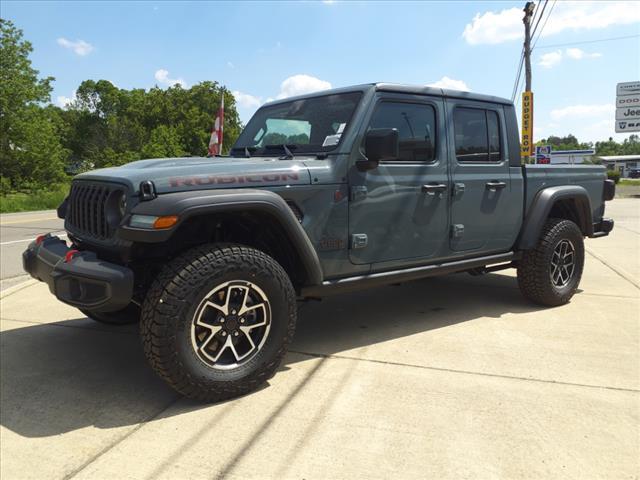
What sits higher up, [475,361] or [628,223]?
[475,361]

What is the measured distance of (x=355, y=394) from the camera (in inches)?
115

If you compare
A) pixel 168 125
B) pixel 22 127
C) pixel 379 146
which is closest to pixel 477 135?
pixel 379 146

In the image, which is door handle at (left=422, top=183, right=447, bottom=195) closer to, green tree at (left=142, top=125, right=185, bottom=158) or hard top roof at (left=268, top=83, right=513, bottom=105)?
hard top roof at (left=268, top=83, right=513, bottom=105)

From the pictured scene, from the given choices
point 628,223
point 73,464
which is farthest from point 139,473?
point 628,223

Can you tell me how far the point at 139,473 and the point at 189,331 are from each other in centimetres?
74

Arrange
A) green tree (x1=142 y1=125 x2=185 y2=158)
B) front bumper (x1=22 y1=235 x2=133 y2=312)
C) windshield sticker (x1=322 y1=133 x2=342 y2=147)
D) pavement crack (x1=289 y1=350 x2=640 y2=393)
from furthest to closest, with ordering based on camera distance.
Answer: green tree (x1=142 y1=125 x2=185 y2=158), windshield sticker (x1=322 y1=133 x2=342 y2=147), pavement crack (x1=289 y1=350 x2=640 y2=393), front bumper (x1=22 y1=235 x2=133 y2=312)

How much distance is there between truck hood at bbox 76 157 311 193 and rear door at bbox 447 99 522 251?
1.45 m

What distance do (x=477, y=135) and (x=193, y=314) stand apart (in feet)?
9.32

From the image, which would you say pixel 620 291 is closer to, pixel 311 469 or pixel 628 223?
pixel 311 469

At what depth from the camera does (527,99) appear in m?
20.4

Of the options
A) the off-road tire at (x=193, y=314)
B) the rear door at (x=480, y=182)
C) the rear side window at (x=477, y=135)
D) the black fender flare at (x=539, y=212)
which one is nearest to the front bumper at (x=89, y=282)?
the off-road tire at (x=193, y=314)

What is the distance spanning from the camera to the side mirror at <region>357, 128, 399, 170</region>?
323 centimetres

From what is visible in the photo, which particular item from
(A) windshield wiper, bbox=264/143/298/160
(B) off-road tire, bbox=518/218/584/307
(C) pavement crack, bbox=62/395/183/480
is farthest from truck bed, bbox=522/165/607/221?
(C) pavement crack, bbox=62/395/183/480

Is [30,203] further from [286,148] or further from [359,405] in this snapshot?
[359,405]
